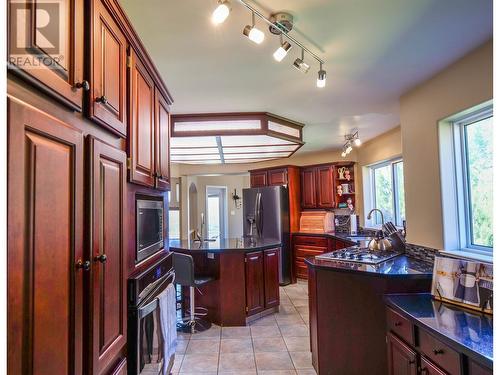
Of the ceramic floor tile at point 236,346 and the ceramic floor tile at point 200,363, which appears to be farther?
the ceramic floor tile at point 236,346

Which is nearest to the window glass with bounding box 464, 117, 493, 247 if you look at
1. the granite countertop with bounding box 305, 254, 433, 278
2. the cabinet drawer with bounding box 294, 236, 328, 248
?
the granite countertop with bounding box 305, 254, 433, 278

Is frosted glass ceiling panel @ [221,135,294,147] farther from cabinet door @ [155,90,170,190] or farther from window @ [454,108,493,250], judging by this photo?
window @ [454,108,493,250]

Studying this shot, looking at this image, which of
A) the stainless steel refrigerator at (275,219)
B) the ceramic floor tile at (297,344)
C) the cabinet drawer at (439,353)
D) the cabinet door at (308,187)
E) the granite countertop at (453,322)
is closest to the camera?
the granite countertop at (453,322)

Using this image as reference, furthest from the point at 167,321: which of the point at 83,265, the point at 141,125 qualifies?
the point at 141,125

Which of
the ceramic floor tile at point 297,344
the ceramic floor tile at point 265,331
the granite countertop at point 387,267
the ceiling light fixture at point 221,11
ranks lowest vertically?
the ceramic floor tile at point 265,331

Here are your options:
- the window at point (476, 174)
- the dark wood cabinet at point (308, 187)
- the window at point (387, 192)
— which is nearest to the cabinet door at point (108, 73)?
the window at point (476, 174)

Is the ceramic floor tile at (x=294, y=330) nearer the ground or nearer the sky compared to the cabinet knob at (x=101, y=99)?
nearer the ground

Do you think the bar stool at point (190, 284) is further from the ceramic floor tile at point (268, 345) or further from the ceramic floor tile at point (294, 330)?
the ceramic floor tile at point (294, 330)

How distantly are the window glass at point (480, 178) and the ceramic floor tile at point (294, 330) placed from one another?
1.86 metres

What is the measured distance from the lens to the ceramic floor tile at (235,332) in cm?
331

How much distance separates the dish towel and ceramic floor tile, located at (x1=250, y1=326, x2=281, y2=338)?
1461 millimetres

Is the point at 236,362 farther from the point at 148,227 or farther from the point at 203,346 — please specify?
the point at 148,227

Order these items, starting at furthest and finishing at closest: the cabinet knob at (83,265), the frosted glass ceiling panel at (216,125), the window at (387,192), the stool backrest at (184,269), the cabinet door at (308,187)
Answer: the cabinet door at (308,187)
the window at (387,192)
the frosted glass ceiling panel at (216,125)
the stool backrest at (184,269)
the cabinet knob at (83,265)
